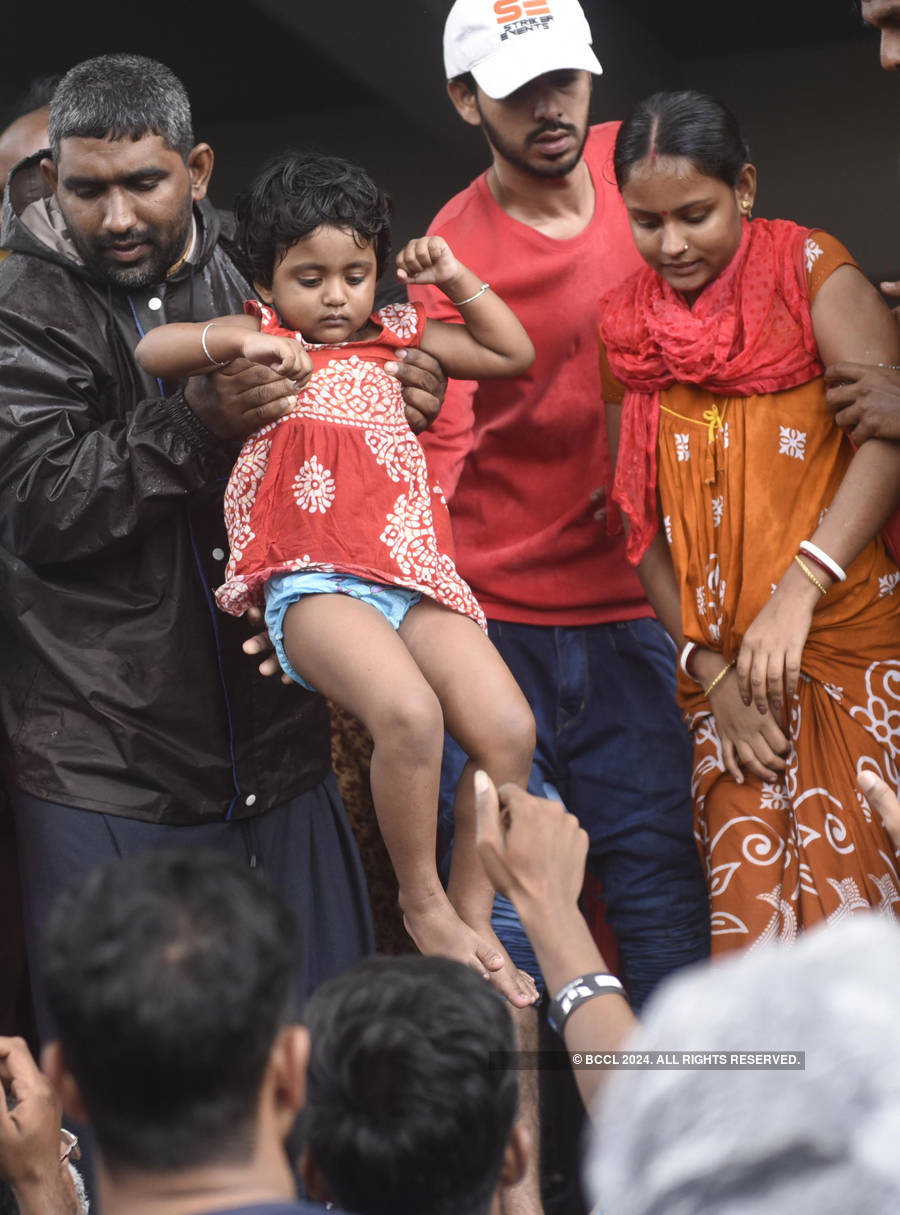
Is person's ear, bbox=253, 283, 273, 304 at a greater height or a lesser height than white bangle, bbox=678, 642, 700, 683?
greater

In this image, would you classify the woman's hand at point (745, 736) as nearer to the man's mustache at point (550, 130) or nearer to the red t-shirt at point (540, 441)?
the red t-shirt at point (540, 441)

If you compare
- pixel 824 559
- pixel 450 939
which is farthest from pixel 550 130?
pixel 450 939

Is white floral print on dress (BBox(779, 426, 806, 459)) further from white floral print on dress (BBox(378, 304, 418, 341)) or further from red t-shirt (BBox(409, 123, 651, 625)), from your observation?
white floral print on dress (BBox(378, 304, 418, 341))

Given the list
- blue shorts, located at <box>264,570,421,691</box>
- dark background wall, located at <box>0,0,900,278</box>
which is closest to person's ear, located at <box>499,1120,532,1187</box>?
blue shorts, located at <box>264,570,421,691</box>

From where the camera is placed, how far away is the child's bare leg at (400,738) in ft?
7.81

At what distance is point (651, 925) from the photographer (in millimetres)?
3020

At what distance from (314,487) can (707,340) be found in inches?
28.9

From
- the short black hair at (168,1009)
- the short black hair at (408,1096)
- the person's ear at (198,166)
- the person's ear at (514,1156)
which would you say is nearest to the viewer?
the short black hair at (168,1009)

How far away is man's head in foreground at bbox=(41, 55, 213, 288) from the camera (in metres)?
2.67

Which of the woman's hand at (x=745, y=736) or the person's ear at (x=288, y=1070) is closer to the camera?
the person's ear at (x=288, y=1070)

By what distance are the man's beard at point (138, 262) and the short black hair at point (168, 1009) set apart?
1675 mm

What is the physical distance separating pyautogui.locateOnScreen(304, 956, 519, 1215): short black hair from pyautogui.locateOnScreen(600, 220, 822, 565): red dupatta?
1.42m

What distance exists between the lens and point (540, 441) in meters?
3.11

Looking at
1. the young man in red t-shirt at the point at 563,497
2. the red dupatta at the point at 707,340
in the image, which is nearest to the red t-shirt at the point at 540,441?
the young man in red t-shirt at the point at 563,497
